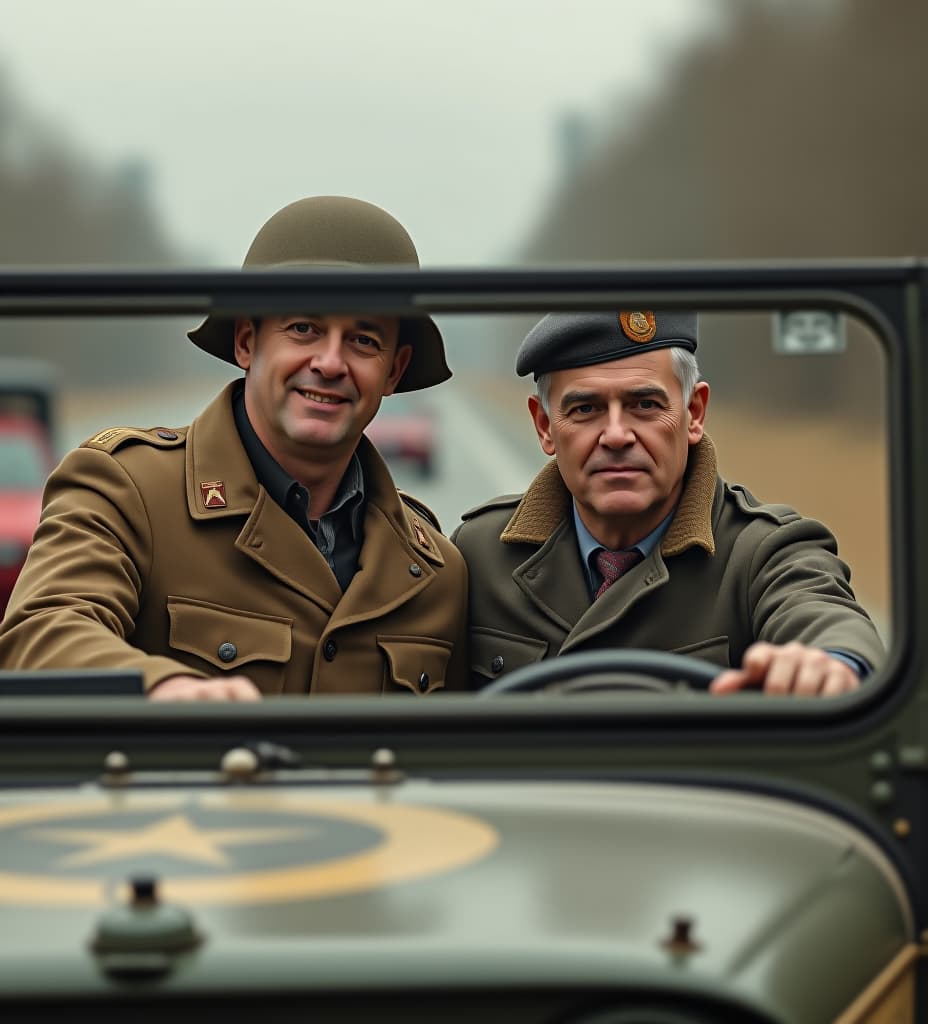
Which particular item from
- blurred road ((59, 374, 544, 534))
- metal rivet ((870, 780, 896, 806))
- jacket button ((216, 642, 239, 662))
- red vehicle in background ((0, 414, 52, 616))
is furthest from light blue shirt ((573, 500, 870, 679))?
red vehicle in background ((0, 414, 52, 616))

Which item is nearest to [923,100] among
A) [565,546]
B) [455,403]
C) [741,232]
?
[741,232]

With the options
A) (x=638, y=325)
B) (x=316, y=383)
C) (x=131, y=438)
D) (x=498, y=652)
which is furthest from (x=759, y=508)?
(x=131, y=438)

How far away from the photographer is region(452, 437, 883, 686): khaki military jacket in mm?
2934

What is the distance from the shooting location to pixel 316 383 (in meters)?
3.06

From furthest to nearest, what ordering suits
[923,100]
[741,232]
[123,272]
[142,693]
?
[741,232], [923,100], [142,693], [123,272]

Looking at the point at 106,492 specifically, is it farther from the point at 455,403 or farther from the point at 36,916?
the point at 455,403

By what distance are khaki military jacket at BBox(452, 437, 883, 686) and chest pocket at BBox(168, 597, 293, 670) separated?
1.18 ft

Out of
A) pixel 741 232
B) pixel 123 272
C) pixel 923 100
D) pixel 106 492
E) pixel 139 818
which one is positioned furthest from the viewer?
pixel 741 232

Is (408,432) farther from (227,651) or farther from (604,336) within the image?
(227,651)

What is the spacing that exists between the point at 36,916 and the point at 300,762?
1.53 feet

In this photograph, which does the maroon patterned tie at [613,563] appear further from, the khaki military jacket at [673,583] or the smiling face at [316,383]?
the smiling face at [316,383]

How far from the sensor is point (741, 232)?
34094 millimetres

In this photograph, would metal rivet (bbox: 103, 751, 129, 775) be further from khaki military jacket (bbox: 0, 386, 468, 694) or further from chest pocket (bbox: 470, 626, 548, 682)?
chest pocket (bbox: 470, 626, 548, 682)

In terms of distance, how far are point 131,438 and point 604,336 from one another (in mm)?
767
